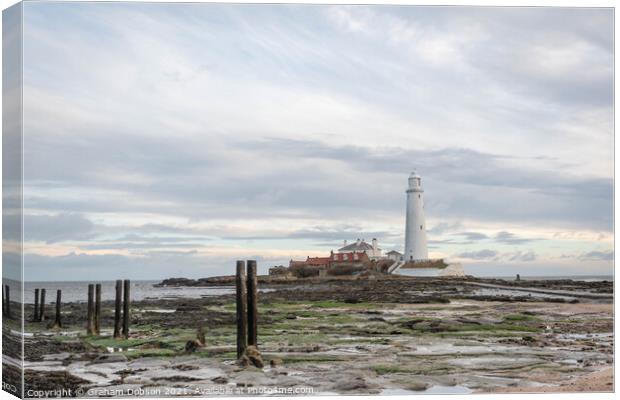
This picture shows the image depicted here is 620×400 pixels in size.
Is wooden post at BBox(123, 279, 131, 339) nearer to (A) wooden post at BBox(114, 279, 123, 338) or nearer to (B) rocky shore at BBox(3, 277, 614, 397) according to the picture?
(A) wooden post at BBox(114, 279, 123, 338)

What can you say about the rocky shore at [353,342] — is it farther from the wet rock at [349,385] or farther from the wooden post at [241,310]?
the wooden post at [241,310]

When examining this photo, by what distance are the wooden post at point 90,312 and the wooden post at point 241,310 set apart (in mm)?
2822

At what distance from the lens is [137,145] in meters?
17.3

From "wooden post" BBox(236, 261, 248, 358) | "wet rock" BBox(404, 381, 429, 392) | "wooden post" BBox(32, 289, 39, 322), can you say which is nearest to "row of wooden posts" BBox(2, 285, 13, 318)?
"wooden post" BBox(32, 289, 39, 322)

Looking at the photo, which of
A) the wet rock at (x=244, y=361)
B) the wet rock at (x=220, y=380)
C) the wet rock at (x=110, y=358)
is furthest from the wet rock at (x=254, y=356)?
the wet rock at (x=110, y=358)

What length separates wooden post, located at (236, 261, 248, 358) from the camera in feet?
57.0

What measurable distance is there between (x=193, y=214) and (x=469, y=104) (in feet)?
17.7

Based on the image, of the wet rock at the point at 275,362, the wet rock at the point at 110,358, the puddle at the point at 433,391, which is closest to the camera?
the puddle at the point at 433,391

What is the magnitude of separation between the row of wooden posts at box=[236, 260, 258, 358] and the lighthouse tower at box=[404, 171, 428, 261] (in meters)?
2.91

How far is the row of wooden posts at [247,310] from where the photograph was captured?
684 inches

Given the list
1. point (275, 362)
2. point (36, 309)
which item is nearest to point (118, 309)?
point (36, 309)

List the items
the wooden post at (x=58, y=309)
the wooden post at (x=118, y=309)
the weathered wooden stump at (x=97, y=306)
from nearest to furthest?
the wooden post at (x=58, y=309), the wooden post at (x=118, y=309), the weathered wooden stump at (x=97, y=306)

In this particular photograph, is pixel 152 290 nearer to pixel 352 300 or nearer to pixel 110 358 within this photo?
pixel 110 358

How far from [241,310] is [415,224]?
356 centimetres
